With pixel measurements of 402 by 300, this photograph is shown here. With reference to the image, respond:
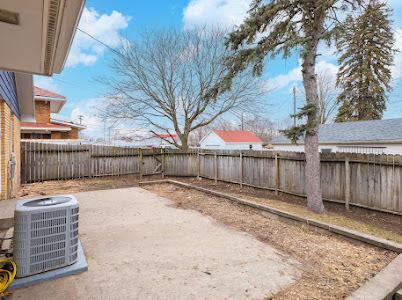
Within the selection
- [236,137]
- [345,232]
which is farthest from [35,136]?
[236,137]

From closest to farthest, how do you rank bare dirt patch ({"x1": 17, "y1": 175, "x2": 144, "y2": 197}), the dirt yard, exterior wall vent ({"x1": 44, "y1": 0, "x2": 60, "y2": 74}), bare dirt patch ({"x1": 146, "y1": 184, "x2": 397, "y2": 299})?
exterior wall vent ({"x1": 44, "y1": 0, "x2": 60, "y2": 74}) < bare dirt patch ({"x1": 146, "y1": 184, "x2": 397, "y2": 299}) < the dirt yard < bare dirt patch ({"x1": 17, "y1": 175, "x2": 144, "y2": 197})

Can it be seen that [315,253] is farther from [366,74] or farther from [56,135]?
[366,74]

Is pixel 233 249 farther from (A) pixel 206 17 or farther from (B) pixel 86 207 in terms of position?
(A) pixel 206 17

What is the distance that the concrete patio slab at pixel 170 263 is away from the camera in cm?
266

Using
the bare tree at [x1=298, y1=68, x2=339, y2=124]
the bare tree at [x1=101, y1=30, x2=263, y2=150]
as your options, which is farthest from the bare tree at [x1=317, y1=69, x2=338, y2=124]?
the bare tree at [x1=101, y1=30, x2=263, y2=150]

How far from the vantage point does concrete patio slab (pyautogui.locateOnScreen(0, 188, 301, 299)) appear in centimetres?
266

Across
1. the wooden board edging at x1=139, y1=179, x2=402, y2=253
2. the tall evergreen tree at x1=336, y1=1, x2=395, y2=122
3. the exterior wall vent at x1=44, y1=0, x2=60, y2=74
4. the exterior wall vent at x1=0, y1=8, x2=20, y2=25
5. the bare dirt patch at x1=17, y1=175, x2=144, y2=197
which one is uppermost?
the tall evergreen tree at x1=336, y1=1, x2=395, y2=122

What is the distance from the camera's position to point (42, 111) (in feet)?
51.4

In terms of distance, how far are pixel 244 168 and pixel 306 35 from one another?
493 centimetres

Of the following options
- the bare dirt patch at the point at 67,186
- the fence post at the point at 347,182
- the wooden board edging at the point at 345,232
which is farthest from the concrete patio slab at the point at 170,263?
the fence post at the point at 347,182

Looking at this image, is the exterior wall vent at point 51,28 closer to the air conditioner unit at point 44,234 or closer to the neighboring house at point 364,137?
the air conditioner unit at point 44,234

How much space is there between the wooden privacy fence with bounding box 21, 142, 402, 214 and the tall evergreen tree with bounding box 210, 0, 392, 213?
894mm

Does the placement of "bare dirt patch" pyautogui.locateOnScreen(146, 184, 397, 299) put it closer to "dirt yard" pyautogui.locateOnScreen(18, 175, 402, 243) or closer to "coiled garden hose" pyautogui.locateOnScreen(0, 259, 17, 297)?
"dirt yard" pyautogui.locateOnScreen(18, 175, 402, 243)

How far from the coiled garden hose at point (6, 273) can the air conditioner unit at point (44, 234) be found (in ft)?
0.22
